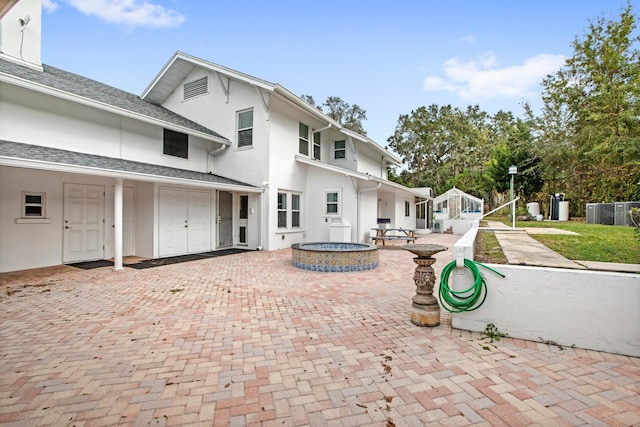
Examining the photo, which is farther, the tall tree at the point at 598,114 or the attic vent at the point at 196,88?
the tall tree at the point at 598,114

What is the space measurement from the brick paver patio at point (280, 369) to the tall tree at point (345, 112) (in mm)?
30249

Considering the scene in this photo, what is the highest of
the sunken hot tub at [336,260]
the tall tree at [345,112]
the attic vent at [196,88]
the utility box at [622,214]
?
the tall tree at [345,112]

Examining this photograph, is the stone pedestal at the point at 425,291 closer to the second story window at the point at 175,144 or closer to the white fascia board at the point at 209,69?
the white fascia board at the point at 209,69

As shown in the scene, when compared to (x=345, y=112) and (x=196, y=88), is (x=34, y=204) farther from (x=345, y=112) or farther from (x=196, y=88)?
(x=345, y=112)

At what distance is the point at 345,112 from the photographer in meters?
33.3

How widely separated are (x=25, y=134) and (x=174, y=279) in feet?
18.1

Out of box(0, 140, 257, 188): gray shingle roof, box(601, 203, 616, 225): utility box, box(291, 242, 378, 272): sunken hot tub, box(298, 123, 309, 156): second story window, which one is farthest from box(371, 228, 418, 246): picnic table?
box(601, 203, 616, 225): utility box

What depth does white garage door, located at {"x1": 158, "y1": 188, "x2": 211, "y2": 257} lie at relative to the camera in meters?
9.98

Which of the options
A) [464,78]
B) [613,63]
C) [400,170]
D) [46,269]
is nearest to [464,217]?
[464,78]

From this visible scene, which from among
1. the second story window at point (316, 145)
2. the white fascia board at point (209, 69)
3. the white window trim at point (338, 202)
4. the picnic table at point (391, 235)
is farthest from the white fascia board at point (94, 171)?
the picnic table at point (391, 235)

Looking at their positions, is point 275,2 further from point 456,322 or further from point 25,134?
point 456,322

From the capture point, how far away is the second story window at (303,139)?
1343 cm

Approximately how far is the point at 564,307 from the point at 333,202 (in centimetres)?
977

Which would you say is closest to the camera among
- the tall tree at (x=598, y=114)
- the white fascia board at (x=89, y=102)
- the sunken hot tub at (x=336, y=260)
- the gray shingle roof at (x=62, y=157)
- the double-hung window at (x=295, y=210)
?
the gray shingle roof at (x=62, y=157)
